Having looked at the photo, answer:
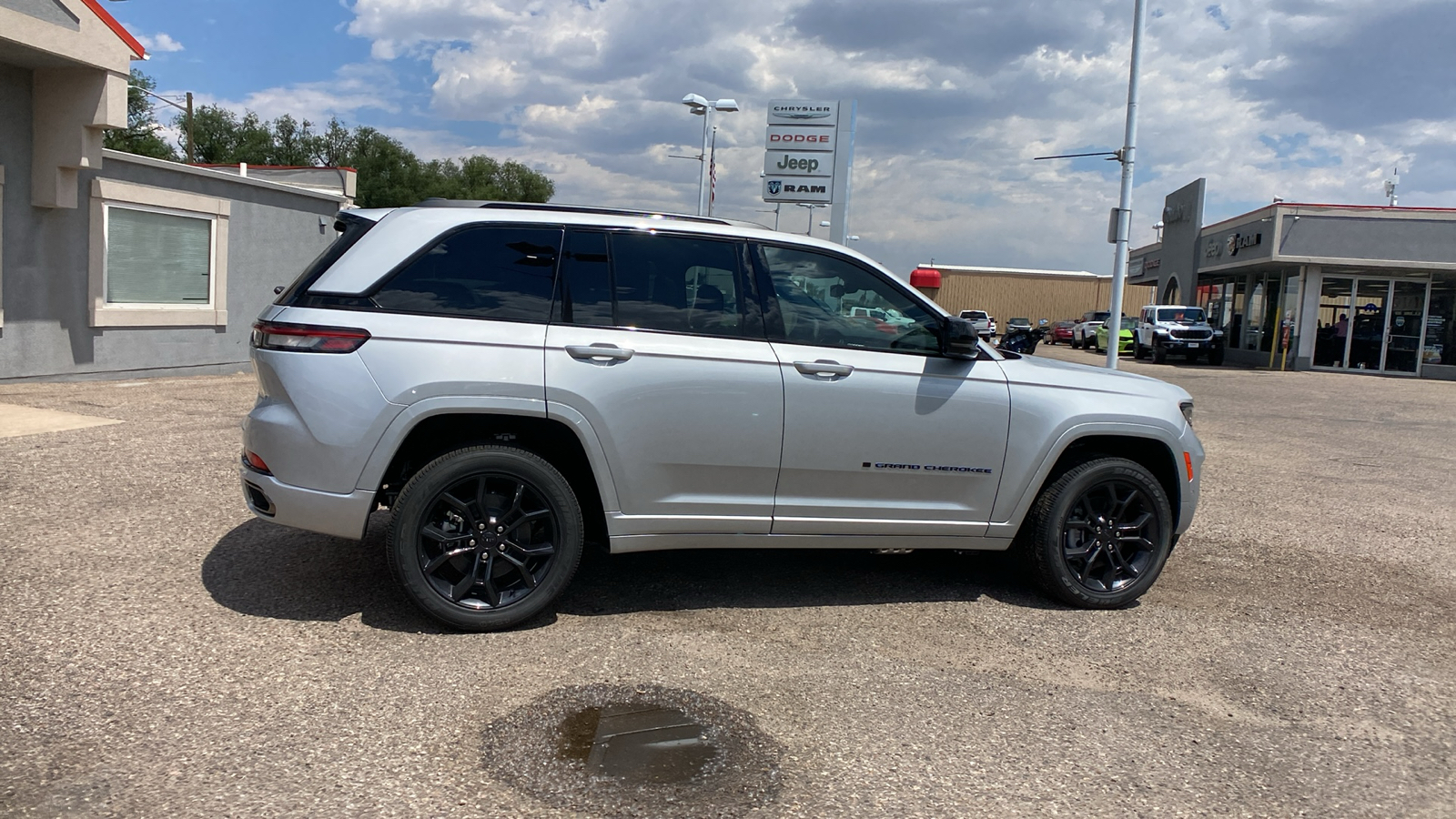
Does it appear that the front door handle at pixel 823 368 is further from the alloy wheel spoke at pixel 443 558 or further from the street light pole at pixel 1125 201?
the street light pole at pixel 1125 201

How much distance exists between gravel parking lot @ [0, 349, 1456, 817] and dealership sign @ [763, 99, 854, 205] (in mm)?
19430

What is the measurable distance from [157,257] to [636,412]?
11.9m

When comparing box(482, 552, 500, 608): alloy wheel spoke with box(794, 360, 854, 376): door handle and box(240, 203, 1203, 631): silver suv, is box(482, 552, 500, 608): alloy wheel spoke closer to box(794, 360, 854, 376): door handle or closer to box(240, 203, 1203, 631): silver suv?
box(240, 203, 1203, 631): silver suv

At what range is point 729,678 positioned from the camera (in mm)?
4121

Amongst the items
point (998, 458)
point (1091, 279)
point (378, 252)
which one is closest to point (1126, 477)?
point (998, 458)

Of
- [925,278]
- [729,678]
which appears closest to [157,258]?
[925,278]

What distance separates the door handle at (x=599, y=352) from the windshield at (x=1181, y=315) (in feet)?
104

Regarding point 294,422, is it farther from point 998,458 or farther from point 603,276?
point 998,458

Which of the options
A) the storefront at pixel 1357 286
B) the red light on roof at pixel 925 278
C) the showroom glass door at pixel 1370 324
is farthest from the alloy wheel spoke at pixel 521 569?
the showroom glass door at pixel 1370 324

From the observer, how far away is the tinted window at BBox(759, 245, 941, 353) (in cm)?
480

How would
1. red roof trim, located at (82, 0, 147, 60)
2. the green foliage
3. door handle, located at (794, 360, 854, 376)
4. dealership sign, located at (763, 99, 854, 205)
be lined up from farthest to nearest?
the green foliage
dealership sign, located at (763, 99, 854, 205)
red roof trim, located at (82, 0, 147, 60)
door handle, located at (794, 360, 854, 376)

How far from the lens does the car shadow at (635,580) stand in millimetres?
4773

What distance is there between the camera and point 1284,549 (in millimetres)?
6766

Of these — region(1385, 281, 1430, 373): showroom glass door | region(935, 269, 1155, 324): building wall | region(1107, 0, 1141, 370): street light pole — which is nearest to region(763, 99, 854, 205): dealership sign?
region(1107, 0, 1141, 370): street light pole
